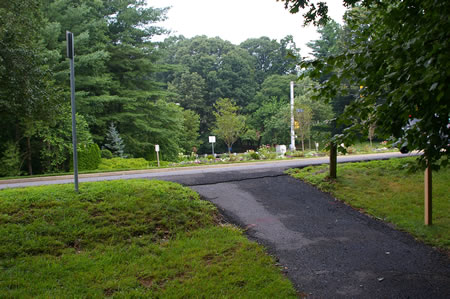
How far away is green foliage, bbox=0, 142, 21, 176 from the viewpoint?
14102 millimetres

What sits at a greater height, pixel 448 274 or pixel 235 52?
pixel 235 52

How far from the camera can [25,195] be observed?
214 inches

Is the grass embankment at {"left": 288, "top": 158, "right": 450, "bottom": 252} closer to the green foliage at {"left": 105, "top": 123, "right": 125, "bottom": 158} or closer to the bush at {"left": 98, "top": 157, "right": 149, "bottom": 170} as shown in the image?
the bush at {"left": 98, "top": 157, "right": 149, "bottom": 170}

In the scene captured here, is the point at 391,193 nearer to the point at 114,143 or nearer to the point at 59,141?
the point at 59,141

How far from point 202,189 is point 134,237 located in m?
2.94

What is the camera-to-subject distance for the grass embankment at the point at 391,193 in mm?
5523

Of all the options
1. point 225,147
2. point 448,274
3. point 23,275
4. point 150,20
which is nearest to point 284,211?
point 448,274

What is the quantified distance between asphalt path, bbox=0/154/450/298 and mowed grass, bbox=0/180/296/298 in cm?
42

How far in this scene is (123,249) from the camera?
4.21 metres

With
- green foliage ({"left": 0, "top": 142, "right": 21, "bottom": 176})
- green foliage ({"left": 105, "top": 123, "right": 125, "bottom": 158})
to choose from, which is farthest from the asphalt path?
green foliage ({"left": 105, "top": 123, "right": 125, "bottom": 158})

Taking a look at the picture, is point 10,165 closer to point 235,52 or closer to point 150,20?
point 150,20

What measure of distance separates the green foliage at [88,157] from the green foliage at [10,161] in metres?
2.61

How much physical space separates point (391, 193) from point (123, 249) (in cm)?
598

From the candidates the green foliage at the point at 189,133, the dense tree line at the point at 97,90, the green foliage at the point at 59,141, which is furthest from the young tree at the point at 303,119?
the green foliage at the point at 59,141
